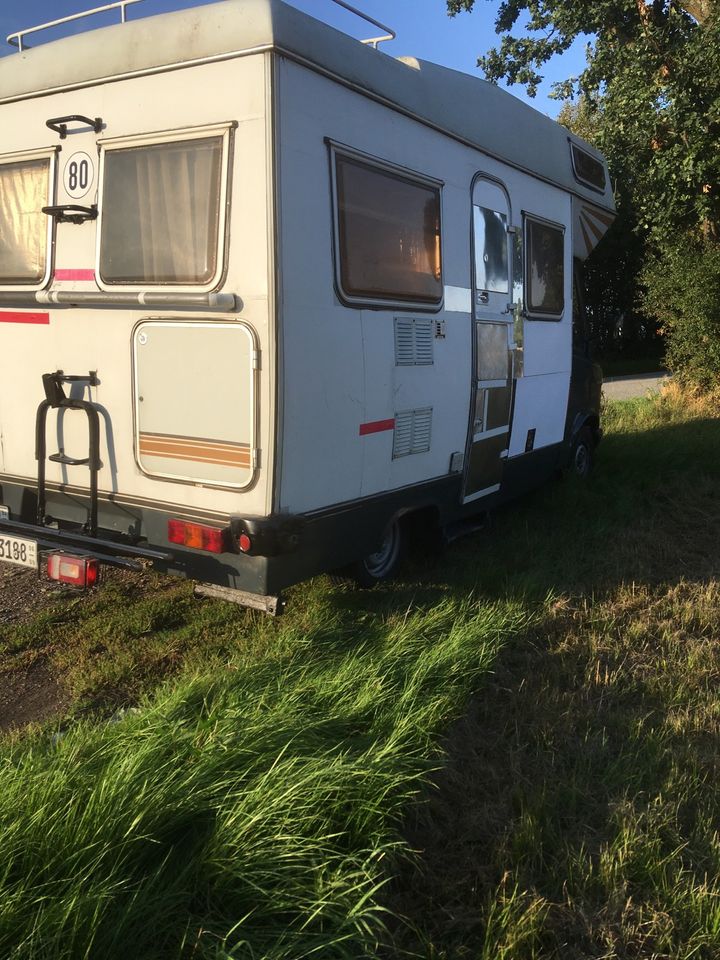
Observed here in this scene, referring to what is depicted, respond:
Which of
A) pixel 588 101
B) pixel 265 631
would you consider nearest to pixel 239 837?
pixel 265 631

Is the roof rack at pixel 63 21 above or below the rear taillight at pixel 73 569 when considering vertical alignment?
above

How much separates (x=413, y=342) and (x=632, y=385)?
14.0 metres

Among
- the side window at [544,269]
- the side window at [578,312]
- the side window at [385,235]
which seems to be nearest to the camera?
the side window at [385,235]

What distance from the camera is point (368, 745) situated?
2801mm

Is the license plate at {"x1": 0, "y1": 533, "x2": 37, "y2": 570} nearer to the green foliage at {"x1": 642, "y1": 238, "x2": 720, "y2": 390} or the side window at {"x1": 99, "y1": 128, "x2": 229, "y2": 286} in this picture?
the side window at {"x1": 99, "y1": 128, "x2": 229, "y2": 286}

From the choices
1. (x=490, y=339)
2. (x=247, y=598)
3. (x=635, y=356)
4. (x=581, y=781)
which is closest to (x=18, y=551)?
(x=247, y=598)

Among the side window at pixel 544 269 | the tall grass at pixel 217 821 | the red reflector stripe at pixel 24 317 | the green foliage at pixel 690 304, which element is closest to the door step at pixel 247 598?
the tall grass at pixel 217 821

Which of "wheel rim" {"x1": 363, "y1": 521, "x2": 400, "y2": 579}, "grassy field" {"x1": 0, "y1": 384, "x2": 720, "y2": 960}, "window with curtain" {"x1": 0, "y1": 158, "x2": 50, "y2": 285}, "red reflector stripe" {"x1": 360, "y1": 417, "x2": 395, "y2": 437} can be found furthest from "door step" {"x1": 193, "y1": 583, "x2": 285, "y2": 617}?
"window with curtain" {"x1": 0, "y1": 158, "x2": 50, "y2": 285}

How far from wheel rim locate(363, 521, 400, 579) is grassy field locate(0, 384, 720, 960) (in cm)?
13

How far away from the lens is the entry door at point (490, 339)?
4.93 meters

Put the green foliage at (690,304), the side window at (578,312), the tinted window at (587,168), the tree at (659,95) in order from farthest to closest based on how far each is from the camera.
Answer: the green foliage at (690,304) → the tree at (659,95) → the side window at (578,312) → the tinted window at (587,168)

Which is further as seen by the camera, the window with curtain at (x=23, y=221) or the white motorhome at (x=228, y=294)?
the window with curtain at (x=23, y=221)

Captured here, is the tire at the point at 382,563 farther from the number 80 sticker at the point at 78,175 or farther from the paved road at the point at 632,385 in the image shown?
the paved road at the point at 632,385

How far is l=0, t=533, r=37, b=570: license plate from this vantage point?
3.82 m
